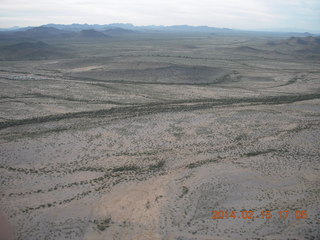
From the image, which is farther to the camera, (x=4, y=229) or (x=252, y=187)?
(x=252, y=187)

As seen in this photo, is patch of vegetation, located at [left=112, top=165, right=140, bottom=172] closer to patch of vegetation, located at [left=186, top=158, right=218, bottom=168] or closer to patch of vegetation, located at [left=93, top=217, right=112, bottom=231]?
patch of vegetation, located at [left=186, top=158, right=218, bottom=168]

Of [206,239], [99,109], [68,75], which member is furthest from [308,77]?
[206,239]

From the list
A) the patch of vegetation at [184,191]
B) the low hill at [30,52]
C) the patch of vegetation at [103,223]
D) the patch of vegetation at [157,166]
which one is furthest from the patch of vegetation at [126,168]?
the low hill at [30,52]

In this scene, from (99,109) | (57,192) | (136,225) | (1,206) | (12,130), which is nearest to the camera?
(136,225)

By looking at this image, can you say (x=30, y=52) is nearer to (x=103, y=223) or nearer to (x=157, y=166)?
(x=157, y=166)

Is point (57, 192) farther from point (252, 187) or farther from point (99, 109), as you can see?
point (99, 109)
